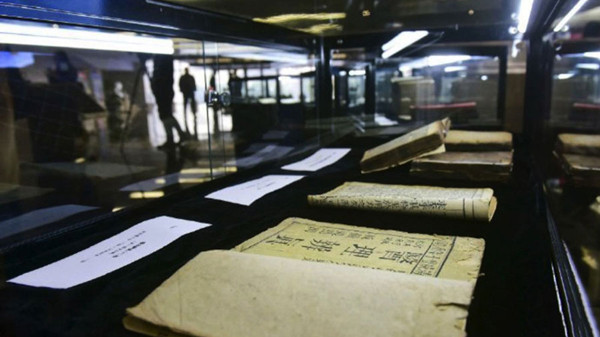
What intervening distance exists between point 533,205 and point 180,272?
0.74 meters

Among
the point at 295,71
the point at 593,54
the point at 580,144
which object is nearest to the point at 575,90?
the point at 593,54

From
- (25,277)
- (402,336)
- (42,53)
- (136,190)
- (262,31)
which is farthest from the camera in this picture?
(42,53)

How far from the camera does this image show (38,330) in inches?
17.5

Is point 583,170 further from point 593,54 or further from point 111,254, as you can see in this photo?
point 111,254

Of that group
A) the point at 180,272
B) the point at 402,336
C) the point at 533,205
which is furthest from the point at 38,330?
the point at 533,205

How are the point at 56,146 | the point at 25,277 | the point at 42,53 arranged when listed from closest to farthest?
the point at 25,277, the point at 56,146, the point at 42,53

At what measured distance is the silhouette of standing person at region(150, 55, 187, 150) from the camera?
2.50 metres

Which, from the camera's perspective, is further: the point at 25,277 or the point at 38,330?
the point at 25,277

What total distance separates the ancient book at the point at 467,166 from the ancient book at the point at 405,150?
0.12 feet

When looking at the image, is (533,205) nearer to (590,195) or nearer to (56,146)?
(590,195)

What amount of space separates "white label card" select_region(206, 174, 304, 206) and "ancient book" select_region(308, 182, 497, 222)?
18cm

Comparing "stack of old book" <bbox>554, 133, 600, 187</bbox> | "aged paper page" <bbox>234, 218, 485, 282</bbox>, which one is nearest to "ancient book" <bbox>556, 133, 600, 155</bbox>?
"stack of old book" <bbox>554, 133, 600, 187</bbox>

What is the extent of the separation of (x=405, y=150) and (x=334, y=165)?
0.27m

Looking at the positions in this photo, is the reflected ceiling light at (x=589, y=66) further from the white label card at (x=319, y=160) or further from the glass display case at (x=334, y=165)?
the white label card at (x=319, y=160)
